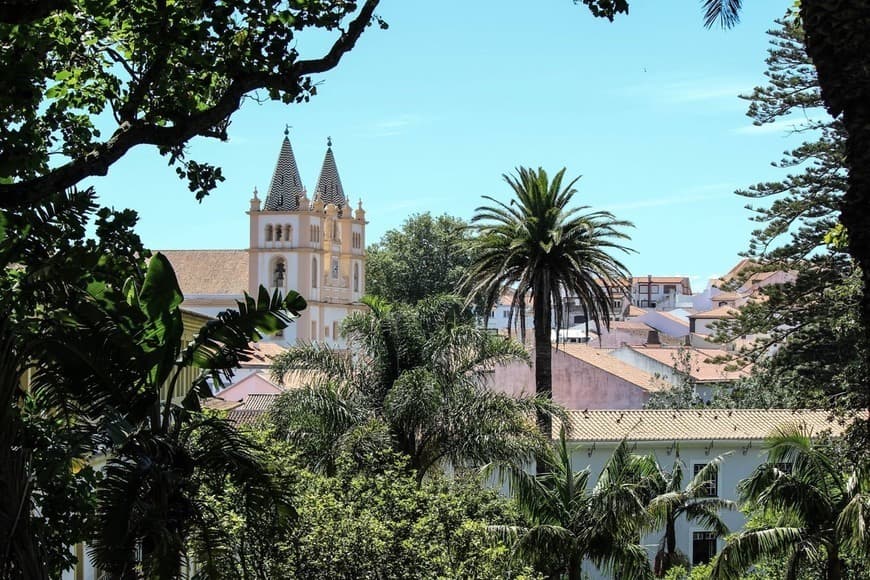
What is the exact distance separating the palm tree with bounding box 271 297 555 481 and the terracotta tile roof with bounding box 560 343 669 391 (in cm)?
2592

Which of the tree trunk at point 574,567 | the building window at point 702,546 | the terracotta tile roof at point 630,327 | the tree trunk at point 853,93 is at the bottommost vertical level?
the building window at point 702,546

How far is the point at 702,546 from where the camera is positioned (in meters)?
38.5

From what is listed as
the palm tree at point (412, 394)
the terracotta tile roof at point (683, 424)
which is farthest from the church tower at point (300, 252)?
the palm tree at point (412, 394)

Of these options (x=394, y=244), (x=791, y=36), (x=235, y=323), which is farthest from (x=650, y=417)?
(x=394, y=244)

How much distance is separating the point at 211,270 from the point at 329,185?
52.3 ft

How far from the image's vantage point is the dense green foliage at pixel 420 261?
348 feet

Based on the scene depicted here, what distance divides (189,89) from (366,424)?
1295cm

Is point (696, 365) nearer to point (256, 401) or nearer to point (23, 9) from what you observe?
point (256, 401)

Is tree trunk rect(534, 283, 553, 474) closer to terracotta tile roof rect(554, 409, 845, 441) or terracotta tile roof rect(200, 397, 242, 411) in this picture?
terracotta tile roof rect(200, 397, 242, 411)

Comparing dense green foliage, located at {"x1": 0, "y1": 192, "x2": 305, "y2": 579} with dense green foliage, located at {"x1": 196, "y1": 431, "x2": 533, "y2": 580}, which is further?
dense green foliage, located at {"x1": 196, "y1": 431, "x2": 533, "y2": 580}

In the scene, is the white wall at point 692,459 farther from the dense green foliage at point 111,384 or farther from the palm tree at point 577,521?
the dense green foliage at point 111,384

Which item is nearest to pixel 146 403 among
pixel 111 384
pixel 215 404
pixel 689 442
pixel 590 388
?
pixel 111 384

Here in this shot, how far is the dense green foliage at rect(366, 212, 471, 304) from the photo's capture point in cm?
10621

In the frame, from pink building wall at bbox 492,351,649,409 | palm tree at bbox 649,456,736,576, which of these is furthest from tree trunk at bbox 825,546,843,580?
pink building wall at bbox 492,351,649,409
